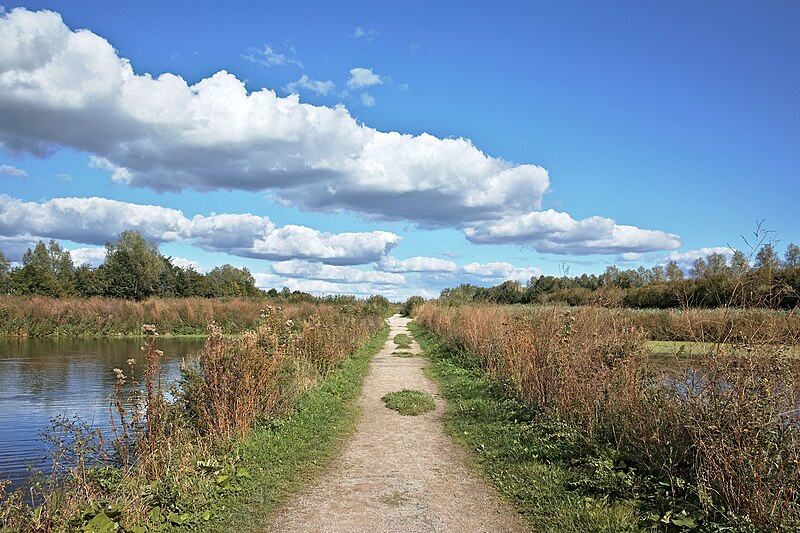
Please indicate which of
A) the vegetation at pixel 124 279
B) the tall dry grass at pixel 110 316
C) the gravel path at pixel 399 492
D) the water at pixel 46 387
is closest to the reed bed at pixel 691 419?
the gravel path at pixel 399 492

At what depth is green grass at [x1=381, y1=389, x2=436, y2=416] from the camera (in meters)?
11.2

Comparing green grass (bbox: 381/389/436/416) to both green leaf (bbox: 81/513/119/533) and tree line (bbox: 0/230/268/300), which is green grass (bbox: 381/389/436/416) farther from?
tree line (bbox: 0/230/268/300)

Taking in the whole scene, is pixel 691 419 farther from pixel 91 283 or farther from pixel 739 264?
pixel 91 283

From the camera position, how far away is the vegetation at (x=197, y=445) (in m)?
5.21

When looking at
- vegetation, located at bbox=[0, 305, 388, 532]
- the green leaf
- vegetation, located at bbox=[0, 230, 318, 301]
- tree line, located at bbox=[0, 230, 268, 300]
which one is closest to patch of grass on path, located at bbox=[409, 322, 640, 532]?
vegetation, located at bbox=[0, 305, 388, 532]

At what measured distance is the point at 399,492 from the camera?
20.9 ft

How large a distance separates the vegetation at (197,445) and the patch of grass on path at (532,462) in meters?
2.29

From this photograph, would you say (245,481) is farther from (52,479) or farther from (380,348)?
(380,348)

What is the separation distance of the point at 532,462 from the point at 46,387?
605 inches

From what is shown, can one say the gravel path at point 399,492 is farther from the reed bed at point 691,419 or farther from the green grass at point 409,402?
the reed bed at point 691,419

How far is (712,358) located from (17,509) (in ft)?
22.9

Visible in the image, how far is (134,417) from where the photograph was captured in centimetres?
659

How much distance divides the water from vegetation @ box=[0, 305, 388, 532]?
1.49 metres

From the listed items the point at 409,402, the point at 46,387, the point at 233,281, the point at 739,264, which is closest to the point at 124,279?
the point at 233,281
